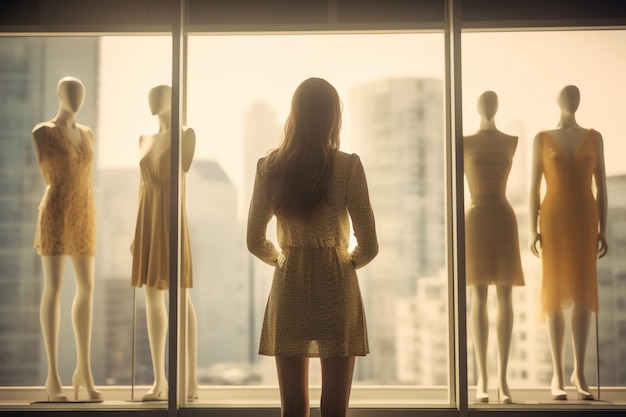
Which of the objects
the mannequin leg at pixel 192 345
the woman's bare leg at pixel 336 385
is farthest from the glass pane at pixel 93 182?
the woman's bare leg at pixel 336 385

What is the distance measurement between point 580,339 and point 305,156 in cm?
226

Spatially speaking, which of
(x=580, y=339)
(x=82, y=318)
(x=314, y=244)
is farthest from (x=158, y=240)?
(x=580, y=339)

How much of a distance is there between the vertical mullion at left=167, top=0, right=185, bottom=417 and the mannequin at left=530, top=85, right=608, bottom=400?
2.04 metres

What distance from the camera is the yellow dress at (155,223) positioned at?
425cm

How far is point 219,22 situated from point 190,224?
1.22 m

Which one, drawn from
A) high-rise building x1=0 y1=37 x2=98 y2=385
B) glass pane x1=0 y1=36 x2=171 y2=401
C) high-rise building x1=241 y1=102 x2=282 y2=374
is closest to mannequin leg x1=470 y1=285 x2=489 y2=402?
high-rise building x1=241 y1=102 x2=282 y2=374

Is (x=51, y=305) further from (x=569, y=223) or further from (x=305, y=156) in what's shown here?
(x=569, y=223)

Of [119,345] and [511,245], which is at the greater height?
[511,245]

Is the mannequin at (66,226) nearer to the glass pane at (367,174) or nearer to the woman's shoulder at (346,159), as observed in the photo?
the glass pane at (367,174)

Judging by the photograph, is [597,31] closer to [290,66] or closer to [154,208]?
[290,66]

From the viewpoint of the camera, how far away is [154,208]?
14.1 feet

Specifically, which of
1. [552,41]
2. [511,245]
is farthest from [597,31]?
[511,245]

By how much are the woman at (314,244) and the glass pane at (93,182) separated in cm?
172

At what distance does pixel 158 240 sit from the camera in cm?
425
